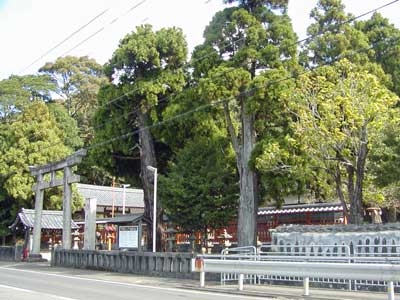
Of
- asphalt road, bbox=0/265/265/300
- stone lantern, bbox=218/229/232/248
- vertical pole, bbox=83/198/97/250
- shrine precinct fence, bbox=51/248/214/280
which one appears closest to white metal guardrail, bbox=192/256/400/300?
asphalt road, bbox=0/265/265/300

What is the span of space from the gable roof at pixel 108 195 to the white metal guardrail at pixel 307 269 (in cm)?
3396

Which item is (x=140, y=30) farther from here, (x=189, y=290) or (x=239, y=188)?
(x=189, y=290)

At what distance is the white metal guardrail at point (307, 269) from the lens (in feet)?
37.7

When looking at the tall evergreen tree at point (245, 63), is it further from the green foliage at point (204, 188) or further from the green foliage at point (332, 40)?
the green foliage at point (332, 40)

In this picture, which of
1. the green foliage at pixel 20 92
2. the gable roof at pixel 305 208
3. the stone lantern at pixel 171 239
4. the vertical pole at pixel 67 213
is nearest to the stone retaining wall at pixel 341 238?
the gable roof at pixel 305 208

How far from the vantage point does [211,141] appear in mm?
27266

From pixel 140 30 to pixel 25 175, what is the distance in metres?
15.0

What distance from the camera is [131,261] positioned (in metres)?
23.3

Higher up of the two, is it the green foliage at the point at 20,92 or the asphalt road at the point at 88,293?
the green foliage at the point at 20,92

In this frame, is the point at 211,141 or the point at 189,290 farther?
the point at 211,141

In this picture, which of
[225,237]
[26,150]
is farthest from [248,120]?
[26,150]

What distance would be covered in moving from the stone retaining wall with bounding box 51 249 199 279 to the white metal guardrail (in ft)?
10.1

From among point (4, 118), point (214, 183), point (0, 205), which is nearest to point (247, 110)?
point (214, 183)

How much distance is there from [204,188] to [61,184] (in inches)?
440
